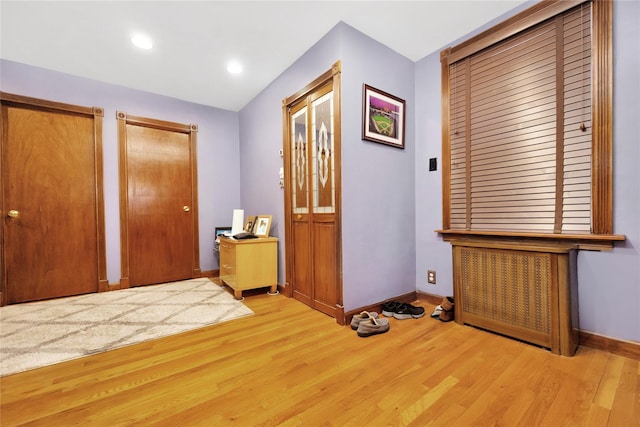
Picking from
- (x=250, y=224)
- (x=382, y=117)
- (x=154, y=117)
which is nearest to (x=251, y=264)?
(x=250, y=224)

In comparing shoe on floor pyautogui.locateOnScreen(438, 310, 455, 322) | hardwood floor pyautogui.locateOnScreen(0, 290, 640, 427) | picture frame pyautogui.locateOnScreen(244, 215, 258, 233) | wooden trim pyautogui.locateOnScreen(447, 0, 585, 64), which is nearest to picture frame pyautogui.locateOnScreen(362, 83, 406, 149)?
wooden trim pyautogui.locateOnScreen(447, 0, 585, 64)

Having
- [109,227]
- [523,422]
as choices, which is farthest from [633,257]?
[109,227]

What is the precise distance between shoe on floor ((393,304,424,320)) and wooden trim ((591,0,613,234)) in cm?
136

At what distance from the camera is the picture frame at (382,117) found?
94.2 inches

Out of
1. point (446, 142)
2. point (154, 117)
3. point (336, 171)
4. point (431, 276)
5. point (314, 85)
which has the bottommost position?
point (431, 276)

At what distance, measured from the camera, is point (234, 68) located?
302 centimetres

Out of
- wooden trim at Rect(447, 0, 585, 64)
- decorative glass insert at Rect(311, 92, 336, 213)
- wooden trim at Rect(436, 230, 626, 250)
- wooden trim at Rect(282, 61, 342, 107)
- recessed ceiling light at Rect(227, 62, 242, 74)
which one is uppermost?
recessed ceiling light at Rect(227, 62, 242, 74)

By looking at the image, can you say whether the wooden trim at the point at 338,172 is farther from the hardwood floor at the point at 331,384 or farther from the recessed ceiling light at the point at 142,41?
the recessed ceiling light at the point at 142,41

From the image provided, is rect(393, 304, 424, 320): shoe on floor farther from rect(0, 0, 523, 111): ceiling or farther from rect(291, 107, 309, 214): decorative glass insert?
rect(0, 0, 523, 111): ceiling

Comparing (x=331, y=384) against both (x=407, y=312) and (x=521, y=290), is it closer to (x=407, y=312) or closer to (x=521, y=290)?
(x=407, y=312)

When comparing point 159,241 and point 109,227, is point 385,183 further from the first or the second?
point 109,227

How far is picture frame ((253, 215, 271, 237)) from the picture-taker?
→ 3266 mm

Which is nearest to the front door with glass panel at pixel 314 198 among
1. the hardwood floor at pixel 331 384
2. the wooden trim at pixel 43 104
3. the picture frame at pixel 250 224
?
the hardwood floor at pixel 331 384

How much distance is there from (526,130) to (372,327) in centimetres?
194
